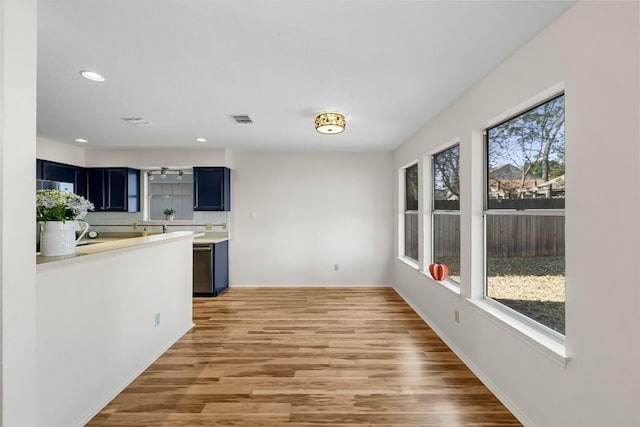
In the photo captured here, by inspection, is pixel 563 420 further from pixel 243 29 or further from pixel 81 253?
pixel 81 253

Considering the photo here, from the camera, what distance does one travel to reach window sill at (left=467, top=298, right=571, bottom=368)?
182 cm

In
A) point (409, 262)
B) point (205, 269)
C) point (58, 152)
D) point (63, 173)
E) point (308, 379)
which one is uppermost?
point (58, 152)

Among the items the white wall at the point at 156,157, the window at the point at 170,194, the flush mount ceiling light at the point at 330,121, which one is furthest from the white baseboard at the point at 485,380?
the window at the point at 170,194

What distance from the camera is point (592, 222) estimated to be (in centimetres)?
161

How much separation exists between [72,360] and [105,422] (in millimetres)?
500

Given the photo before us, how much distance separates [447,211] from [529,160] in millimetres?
1434

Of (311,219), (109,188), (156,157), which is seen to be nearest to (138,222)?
(109,188)

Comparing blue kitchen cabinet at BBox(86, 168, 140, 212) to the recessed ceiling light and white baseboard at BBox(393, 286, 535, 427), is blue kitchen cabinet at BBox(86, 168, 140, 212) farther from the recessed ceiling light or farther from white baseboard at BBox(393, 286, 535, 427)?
white baseboard at BBox(393, 286, 535, 427)

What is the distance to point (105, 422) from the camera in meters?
2.15

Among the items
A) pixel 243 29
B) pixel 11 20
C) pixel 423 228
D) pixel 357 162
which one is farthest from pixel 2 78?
pixel 357 162

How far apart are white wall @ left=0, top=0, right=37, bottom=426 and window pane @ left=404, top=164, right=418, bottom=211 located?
4.55 m

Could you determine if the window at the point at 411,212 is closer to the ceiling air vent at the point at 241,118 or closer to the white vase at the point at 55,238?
the ceiling air vent at the point at 241,118

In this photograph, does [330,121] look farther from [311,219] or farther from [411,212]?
[311,219]

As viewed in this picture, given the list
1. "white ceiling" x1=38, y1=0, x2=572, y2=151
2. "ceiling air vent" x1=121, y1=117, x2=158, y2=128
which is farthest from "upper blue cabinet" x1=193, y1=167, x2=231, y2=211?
"white ceiling" x1=38, y1=0, x2=572, y2=151
